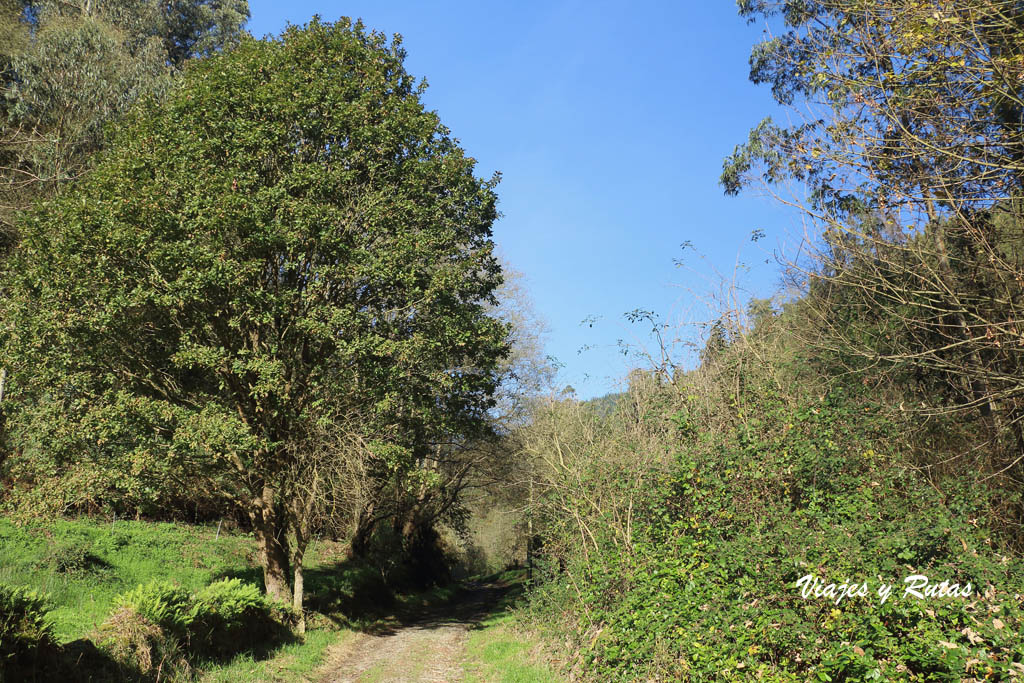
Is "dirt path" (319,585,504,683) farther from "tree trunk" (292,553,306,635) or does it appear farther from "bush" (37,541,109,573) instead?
"bush" (37,541,109,573)

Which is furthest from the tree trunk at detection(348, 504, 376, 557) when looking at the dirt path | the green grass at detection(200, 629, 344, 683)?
the green grass at detection(200, 629, 344, 683)

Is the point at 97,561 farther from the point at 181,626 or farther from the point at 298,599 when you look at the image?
the point at 181,626

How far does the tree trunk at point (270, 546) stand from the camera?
16.4m

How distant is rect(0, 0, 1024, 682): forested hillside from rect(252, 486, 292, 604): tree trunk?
0.08 meters

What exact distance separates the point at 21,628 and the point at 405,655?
29.2 feet

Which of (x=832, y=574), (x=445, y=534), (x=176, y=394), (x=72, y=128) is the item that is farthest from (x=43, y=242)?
(x=445, y=534)

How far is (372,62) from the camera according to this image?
57.3ft

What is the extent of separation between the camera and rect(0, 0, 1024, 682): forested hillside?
26.2ft

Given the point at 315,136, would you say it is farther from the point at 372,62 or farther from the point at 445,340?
the point at 445,340

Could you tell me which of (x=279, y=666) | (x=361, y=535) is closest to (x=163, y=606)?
(x=279, y=666)

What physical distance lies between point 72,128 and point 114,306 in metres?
15.3

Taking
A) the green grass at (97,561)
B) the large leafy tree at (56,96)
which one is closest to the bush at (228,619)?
the green grass at (97,561)

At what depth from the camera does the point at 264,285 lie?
1568 centimetres

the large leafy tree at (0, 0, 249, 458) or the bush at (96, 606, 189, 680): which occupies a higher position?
the large leafy tree at (0, 0, 249, 458)
